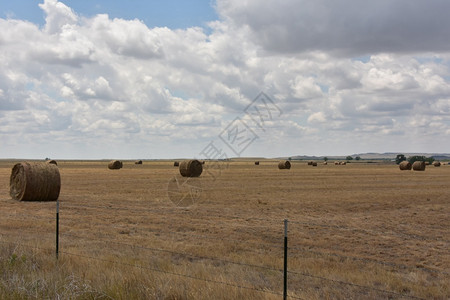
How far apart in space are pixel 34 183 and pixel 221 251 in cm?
1373

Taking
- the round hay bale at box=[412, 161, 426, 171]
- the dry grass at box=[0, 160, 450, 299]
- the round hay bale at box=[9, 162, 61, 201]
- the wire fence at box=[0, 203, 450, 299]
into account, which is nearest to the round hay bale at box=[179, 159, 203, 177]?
the round hay bale at box=[9, 162, 61, 201]

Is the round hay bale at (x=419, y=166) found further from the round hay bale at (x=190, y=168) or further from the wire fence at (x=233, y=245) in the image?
the wire fence at (x=233, y=245)

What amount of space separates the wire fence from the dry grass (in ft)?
0.08

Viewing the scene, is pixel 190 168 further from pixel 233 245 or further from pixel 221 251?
pixel 221 251

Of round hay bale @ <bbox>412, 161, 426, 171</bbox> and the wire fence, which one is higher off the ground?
round hay bale @ <bbox>412, 161, 426, 171</bbox>

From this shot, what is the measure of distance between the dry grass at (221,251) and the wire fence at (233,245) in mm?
25

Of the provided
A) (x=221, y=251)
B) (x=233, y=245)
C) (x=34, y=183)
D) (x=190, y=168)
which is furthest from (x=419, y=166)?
(x=221, y=251)

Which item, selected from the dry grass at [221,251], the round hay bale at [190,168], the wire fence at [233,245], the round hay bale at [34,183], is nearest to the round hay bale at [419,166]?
the round hay bale at [190,168]

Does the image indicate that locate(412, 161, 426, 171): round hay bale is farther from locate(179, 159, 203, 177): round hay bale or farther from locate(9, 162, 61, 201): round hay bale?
locate(9, 162, 61, 201): round hay bale

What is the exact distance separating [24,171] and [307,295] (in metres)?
17.7

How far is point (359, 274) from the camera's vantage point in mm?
8586

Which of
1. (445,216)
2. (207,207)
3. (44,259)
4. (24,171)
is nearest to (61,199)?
(24,171)

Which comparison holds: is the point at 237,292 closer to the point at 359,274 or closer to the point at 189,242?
the point at 359,274

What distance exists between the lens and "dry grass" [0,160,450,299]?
22.4ft
